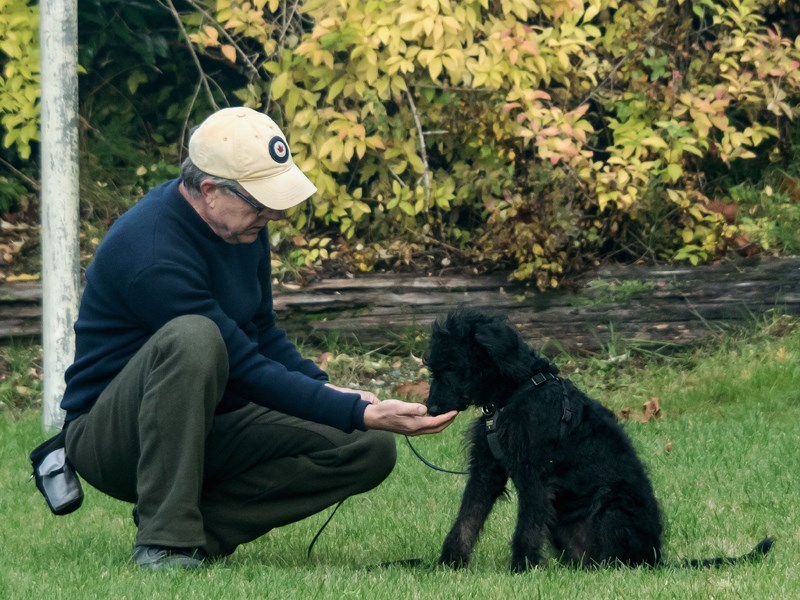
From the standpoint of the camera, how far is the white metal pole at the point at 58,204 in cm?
677

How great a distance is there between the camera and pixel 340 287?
26.8 ft

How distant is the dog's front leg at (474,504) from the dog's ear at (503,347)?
0.30 m

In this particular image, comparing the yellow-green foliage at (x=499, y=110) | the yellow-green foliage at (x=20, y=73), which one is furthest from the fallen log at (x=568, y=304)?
the yellow-green foliage at (x=20, y=73)

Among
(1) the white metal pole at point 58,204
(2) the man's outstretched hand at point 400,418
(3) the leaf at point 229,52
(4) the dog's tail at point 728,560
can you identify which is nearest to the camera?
(2) the man's outstretched hand at point 400,418

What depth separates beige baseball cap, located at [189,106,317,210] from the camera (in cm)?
416

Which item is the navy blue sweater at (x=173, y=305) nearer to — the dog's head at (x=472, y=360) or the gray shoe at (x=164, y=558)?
the dog's head at (x=472, y=360)

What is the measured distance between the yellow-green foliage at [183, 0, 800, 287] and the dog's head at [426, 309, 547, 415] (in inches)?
150

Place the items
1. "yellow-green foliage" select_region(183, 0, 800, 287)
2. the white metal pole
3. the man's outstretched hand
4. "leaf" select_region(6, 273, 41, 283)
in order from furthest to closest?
"leaf" select_region(6, 273, 41, 283) → "yellow-green foliage" select_region(183, 0, 800, 287) → the white metal pole → the man's outstretched hand

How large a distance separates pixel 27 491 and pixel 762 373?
4.18 metres

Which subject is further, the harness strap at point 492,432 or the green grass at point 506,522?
the harness strap at point 492,432

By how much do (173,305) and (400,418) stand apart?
33.0 inches

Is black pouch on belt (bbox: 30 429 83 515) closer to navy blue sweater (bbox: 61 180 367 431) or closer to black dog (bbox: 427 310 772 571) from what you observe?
navy blue sweater (bbox: 61 180 367 431)

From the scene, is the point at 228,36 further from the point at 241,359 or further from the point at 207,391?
the point at 207,391

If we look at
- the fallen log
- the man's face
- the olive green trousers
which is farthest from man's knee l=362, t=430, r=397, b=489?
the fallen log
